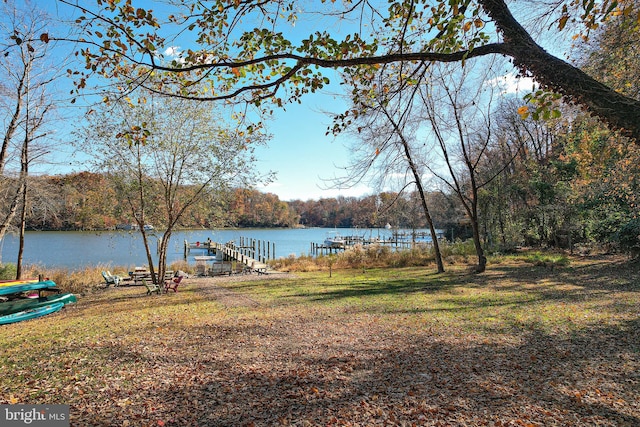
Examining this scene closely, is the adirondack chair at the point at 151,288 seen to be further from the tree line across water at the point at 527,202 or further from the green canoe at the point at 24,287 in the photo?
the green canoe at the point at 24,287

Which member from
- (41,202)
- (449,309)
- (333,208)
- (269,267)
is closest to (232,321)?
(449,309)

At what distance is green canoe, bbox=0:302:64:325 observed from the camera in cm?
830

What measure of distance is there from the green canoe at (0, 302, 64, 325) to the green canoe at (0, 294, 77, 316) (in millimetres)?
186

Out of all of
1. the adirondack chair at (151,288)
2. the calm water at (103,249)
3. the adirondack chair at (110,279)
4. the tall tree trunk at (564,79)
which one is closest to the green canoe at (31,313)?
the adirondack chair at (151,288)

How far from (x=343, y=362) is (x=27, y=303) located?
9835 millimetres

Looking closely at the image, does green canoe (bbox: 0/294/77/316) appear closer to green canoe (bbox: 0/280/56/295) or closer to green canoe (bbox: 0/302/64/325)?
green canoe (bbox: 0/302/64/325)

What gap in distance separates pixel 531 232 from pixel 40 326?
79.9 feet

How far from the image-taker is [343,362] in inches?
177

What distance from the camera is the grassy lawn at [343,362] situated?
3.20 meters

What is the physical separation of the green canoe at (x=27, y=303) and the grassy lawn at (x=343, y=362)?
1222 millimetres

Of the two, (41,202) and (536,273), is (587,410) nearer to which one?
(536,273)

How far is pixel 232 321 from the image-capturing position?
7.11 metres

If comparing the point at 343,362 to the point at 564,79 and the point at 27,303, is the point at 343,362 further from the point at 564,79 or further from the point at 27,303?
the point at 27,303

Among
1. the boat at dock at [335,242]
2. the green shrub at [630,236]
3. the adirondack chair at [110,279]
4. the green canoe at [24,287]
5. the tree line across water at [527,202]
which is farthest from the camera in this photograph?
the boat at dock at [335,242]
